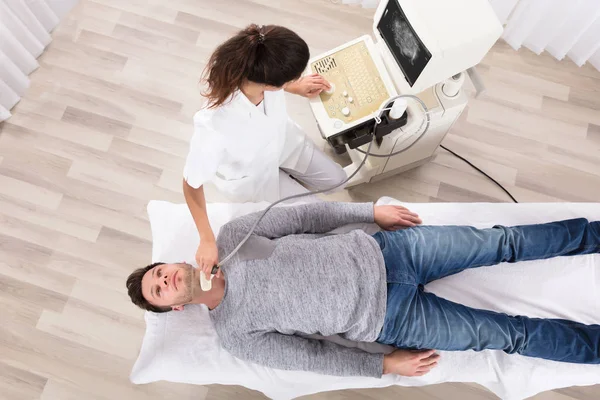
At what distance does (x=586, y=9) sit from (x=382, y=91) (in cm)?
111

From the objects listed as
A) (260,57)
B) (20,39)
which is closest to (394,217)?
(260,57)

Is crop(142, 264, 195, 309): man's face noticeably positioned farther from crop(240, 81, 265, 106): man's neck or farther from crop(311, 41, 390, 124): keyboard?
crop(311, 41, 390, 124): keyboard

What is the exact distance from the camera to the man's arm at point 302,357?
1370 millimetres

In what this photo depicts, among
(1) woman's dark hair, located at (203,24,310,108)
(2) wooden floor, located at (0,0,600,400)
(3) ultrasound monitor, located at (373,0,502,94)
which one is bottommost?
(2) wooden floor, located at (0,0,600,400)

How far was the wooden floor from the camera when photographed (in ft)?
6.04

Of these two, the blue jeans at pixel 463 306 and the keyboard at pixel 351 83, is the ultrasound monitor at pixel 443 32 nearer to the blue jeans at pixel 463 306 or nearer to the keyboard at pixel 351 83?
the keyboard at pixel 351 83

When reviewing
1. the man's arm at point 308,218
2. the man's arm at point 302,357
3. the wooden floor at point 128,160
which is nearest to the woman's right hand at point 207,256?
the man's arm at point 308,218

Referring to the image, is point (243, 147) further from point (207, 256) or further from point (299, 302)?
point (299, 302)

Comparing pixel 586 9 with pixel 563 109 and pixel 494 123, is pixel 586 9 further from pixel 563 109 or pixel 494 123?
pixel 494 123

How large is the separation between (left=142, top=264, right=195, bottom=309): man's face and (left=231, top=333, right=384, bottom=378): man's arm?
0.23 m

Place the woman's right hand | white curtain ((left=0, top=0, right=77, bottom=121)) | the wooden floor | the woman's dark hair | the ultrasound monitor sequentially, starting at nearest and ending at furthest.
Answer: the woman's dark hair
the ultrasound monitor
the woman's right hand
the wooden floor
white curtain ((left=0, top=0, right=77, bottom=121))

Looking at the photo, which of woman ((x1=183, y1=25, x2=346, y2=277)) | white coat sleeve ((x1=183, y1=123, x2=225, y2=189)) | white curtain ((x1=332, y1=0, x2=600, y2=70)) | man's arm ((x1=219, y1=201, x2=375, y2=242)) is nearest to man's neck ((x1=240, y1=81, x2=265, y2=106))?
woman ((x1=183, y1=25, x2=346, y2=277))

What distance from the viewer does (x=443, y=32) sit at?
116 centimetres

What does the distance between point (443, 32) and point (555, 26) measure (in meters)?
1.18
